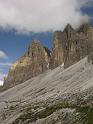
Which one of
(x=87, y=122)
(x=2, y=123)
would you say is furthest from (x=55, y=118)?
(x=2, y=123)

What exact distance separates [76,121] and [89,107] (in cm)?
1664

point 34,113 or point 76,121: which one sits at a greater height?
point 34,113

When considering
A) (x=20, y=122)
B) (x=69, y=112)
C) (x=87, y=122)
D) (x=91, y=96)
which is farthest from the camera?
(x=91, y=96)

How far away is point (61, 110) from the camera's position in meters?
170

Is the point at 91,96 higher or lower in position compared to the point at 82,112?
higher

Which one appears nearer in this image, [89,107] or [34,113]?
[89,107]

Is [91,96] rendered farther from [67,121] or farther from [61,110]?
[67,121]

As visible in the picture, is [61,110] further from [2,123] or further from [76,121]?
[2,123]

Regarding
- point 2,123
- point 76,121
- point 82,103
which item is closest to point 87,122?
point 76,121

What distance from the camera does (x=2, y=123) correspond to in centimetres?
19988

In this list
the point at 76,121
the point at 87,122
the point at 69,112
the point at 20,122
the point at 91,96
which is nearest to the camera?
the point at 87,122

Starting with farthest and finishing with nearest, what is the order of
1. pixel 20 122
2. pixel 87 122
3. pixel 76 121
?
1. pixel 20 122
2. pixel 76 121
3. pixel 87 122

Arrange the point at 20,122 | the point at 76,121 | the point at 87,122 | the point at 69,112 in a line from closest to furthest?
the point at 87,122, the point at 76,121, the point at 69,112, the point at 20,122

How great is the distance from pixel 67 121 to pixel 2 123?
56704 mm
